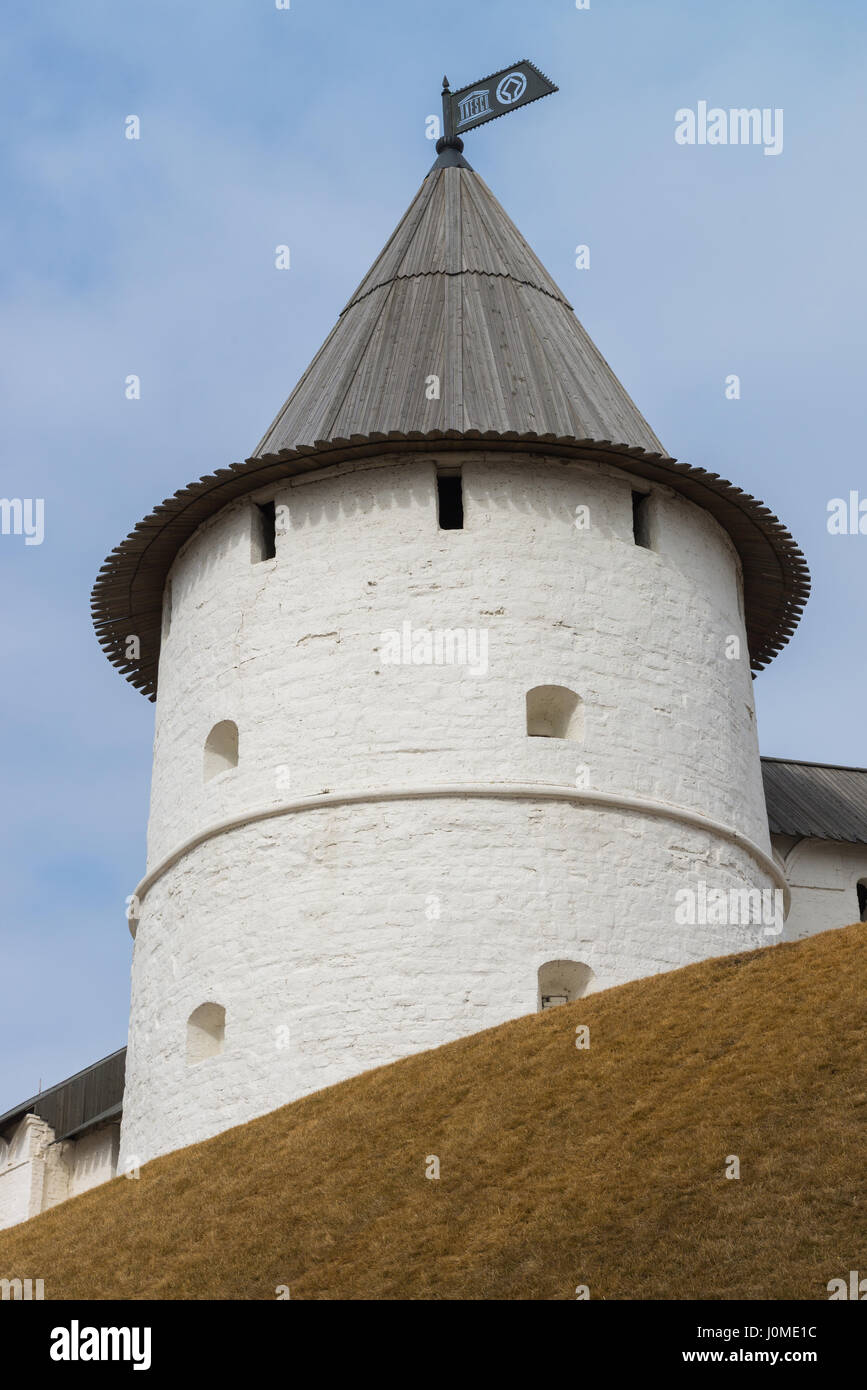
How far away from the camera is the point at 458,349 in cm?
2305

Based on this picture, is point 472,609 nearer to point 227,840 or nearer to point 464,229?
point 227,840

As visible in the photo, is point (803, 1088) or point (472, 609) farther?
point (472, 609)

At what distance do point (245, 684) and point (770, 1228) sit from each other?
37.5 feet

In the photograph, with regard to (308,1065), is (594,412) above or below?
above

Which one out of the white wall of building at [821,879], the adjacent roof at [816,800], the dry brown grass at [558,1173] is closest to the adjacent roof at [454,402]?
the adjacent roof at [816,800]

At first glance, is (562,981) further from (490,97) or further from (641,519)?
(490,97)

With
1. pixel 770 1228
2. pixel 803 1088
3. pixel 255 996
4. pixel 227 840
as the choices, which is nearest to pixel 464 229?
pixel 227 840

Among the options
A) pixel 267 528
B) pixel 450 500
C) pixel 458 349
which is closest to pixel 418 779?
pixel 450 500

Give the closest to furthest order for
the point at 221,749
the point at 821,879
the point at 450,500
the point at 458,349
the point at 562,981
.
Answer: the point at 562,981
the point at 221,749
the point at 450,500
the point at 458,349
the point at 821,879

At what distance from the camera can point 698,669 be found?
71.1ft

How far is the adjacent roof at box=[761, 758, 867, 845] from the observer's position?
2622cm

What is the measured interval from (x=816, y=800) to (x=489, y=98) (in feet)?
37.4
